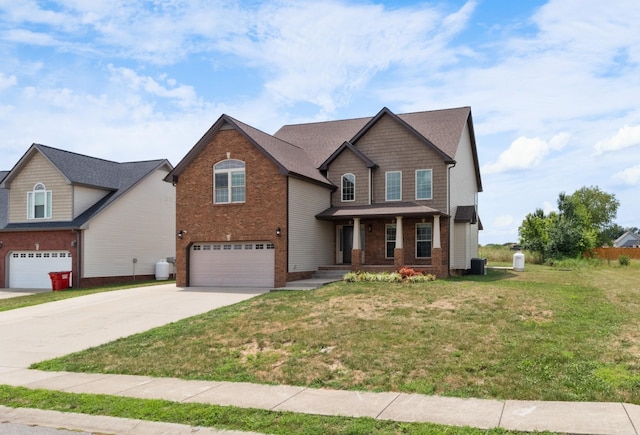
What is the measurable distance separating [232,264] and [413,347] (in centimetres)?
1518

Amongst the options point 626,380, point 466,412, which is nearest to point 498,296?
point 626,380

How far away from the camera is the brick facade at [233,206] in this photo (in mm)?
24562

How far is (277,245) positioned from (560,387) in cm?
1658

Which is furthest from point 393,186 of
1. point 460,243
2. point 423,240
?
point 460,243

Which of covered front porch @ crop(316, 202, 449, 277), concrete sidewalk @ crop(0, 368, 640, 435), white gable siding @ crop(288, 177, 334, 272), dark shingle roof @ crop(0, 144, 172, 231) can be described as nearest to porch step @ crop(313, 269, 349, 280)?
covered front porch @ crop(316, 202, 449, 277)

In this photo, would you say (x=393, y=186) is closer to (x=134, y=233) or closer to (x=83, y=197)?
(x=134, y=233)

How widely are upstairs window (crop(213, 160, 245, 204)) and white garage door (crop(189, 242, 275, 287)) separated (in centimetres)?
202

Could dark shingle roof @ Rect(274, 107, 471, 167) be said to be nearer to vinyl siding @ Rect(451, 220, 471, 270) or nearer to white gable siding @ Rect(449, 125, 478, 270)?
white gable siding @ Rect(449, 125, 478, 270)

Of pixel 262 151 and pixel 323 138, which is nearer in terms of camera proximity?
pixel 262 151

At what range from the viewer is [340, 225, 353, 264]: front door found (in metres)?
29.2

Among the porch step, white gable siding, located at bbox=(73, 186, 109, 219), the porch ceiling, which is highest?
white gable siding, located at bbox=(73, 186, 109, 219)

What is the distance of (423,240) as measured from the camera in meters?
27.8

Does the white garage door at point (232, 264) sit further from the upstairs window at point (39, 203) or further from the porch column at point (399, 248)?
the upstairs window at point (39, 203)

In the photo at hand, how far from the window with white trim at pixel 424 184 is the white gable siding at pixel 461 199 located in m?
1.20
